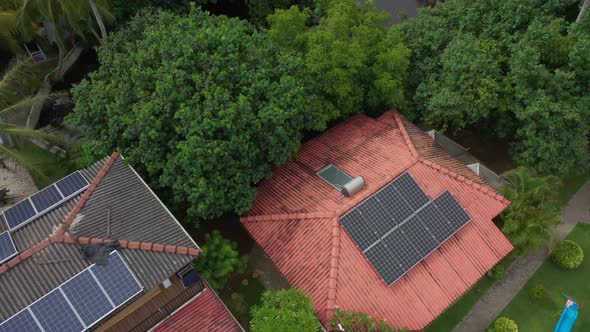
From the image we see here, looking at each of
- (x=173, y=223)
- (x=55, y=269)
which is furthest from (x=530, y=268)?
(x=55, y=269)

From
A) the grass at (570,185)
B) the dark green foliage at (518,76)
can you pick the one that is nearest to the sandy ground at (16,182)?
the dark green foliage at (518,76)

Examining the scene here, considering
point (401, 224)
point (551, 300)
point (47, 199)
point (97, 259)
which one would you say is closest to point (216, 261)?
point (97, 259)

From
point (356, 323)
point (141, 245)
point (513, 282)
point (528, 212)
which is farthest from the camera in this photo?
point (513, 282)

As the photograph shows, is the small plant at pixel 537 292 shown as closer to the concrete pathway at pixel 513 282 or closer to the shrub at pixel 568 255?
the concrete pathway at pixel 513 282

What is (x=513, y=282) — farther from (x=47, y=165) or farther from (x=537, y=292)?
(x=47, y=165)

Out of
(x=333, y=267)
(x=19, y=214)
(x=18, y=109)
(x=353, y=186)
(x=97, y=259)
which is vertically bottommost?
(x=333, y=267)

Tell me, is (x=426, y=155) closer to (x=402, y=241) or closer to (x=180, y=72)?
(x=402, y=241)
